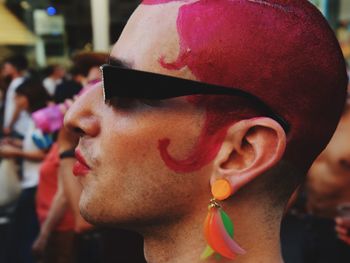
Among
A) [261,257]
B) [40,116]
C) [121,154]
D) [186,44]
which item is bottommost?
[40,116]

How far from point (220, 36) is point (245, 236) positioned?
1.69 feet

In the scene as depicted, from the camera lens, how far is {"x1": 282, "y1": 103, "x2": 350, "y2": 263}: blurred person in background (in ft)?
12.3

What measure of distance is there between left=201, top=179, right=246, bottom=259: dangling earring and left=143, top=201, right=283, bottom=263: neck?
47 millimetres

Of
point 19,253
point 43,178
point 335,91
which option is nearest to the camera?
point 335,91

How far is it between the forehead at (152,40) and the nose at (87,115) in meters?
0.13

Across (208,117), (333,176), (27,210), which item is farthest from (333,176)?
(208,117)

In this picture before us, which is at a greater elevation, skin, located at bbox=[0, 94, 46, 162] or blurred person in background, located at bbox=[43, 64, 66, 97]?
skin, located at bbox=[0, 94, 46, 162]

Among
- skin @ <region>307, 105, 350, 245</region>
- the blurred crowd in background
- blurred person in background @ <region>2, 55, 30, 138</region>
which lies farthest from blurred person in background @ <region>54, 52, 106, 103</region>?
blurred person in background @ <region>2, 55, 30, 138</region>

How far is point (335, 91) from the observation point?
1.35 meters

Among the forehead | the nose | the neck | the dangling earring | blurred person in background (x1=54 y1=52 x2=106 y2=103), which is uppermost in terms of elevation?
the forehead

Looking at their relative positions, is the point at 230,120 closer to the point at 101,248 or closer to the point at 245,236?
the point at 245,236

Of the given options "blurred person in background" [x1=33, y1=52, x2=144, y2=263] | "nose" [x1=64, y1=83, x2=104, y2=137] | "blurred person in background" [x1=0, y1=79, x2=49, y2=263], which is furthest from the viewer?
"blurred person in background" [x1=0, y1=79, x2=49, y2=263]

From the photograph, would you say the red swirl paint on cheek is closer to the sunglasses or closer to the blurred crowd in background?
the sunglasses

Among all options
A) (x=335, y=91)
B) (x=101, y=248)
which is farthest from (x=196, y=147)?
(x=101, y=248)
